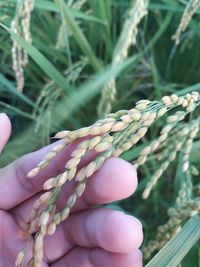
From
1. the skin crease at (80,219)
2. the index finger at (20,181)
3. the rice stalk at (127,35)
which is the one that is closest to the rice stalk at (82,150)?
the skin crease at (80,219)

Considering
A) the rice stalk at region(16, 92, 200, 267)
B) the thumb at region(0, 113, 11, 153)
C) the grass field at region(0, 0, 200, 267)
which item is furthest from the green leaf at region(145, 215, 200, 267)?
the thumb at region(0, 113, 11, 153)

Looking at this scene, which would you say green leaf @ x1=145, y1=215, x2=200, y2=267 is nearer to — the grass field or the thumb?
the grass field

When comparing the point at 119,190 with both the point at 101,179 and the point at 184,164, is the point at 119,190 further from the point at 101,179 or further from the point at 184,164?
the point at 184,164

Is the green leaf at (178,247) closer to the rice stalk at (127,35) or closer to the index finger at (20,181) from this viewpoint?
the index finger at (20,181)

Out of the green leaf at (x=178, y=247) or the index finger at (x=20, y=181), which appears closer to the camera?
the green leaf at (x=178, y=247)

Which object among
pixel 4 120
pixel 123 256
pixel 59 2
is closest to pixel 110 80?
pixel 59 2

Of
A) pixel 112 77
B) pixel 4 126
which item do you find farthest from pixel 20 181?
pixel 112 77
